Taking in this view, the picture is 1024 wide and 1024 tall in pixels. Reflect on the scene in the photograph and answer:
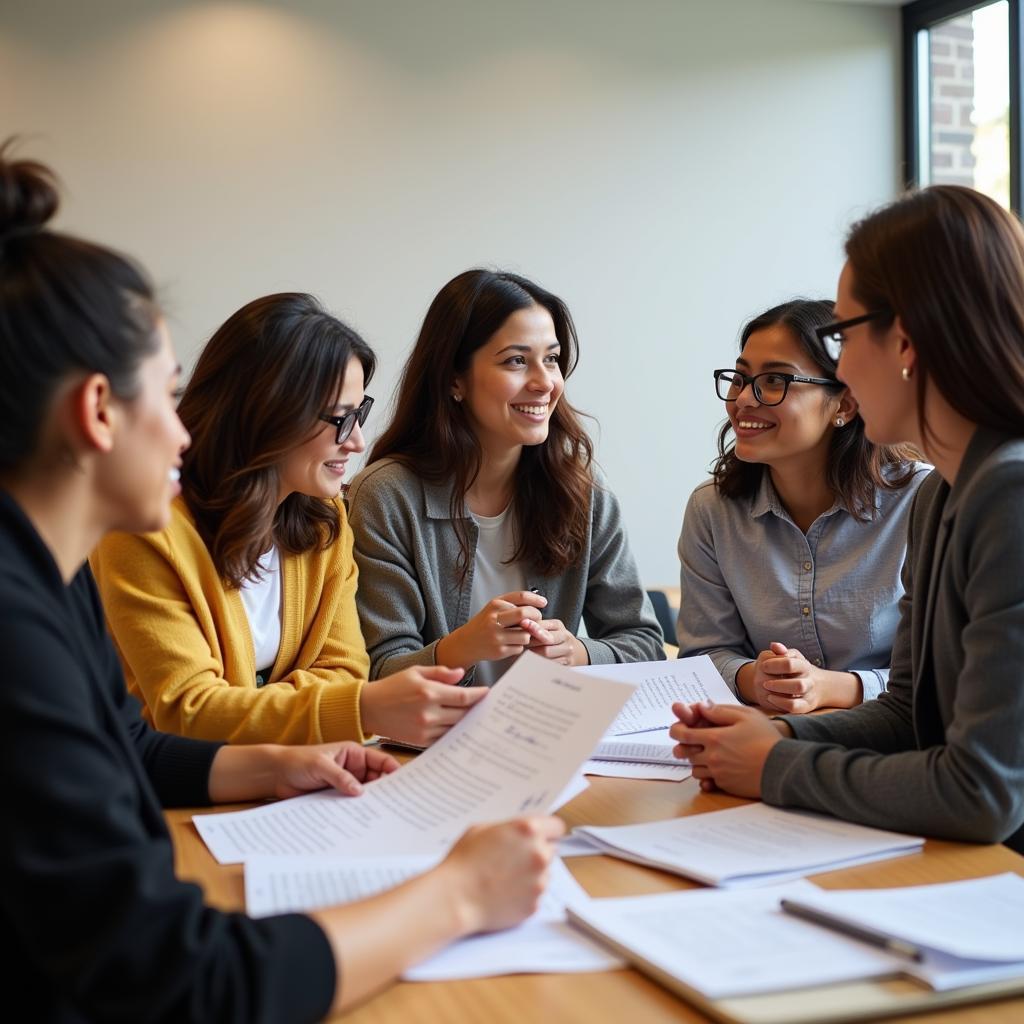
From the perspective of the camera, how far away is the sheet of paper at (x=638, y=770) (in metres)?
1.66

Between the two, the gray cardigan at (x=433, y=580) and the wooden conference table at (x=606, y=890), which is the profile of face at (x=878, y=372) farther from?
the gray cardigan at (x=433, y=580)

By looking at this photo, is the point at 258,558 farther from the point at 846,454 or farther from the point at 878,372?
the point at 846,454

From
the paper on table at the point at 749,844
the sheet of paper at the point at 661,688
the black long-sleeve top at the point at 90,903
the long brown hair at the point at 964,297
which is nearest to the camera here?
the black long-sleeve top at the point at 90,903

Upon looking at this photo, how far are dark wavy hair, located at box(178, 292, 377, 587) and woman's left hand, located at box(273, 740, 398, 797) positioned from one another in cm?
50

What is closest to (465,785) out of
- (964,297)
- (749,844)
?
(749,844)

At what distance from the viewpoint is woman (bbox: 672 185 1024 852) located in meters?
1.35

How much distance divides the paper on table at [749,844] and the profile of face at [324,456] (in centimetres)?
91

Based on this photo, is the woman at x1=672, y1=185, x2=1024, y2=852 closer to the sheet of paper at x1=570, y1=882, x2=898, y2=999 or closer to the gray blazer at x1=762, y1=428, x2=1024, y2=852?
the gray blazer at x1=762, y1=428, x2=1024, y2=852

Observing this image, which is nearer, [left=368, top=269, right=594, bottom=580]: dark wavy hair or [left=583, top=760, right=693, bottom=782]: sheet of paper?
[left=583, top=760, right=693, bottom=782]: sheet of paper

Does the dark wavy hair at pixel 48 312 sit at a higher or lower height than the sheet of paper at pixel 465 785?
higher

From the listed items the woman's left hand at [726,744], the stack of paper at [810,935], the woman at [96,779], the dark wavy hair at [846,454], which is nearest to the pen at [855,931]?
the stack of paper at [810,935]

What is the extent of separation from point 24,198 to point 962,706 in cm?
112

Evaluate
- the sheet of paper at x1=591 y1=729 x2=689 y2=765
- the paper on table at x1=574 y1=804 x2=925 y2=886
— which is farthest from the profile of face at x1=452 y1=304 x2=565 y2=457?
the paper on table at x1=574 y1=804 x2=925 y2=886

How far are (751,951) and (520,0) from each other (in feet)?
14.7
